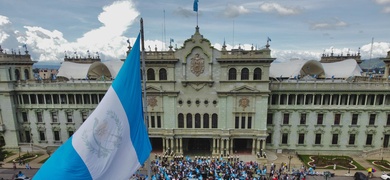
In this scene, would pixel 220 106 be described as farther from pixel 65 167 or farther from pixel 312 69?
pixel 65 167

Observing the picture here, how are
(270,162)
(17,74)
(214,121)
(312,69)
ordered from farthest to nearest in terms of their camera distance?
(312,69)
(17,74)
(214,121)
(270,162)

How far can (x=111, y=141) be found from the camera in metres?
9.59

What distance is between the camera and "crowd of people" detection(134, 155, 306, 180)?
29837 millimetres

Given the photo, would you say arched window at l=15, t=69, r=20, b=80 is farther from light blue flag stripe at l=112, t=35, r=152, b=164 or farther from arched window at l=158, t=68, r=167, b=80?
light blue flag stripe at l=112, t=35, r=152, b=164

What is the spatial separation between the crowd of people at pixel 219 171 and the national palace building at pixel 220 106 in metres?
4.95

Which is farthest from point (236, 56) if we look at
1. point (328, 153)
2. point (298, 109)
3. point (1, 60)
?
point (1, 60)

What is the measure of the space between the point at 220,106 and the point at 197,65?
26.2 ft

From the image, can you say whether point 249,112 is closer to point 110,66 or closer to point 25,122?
point 110,66

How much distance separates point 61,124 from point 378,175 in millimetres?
53248

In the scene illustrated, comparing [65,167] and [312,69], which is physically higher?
[312,69]

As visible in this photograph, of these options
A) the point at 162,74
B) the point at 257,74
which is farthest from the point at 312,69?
the point at 162,74

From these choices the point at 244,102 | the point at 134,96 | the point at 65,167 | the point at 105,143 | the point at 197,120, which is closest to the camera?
the point at 65,167

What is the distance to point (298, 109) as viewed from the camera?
136 feet

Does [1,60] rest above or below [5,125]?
above
